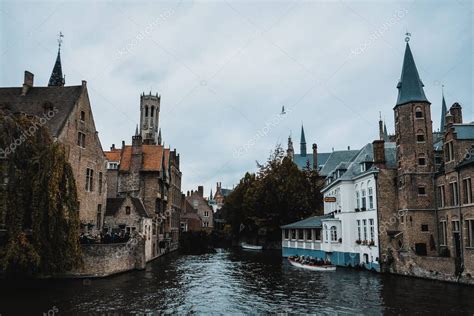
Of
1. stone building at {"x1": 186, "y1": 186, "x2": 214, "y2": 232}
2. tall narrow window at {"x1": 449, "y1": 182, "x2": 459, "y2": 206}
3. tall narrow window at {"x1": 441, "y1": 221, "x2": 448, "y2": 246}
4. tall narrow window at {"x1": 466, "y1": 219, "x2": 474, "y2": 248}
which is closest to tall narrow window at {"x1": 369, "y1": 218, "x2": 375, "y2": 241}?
tall narrow window at {"x1": 441, "y1": 221, "x2": 448, "y2": 246}

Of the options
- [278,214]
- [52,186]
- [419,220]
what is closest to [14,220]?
[52,186]

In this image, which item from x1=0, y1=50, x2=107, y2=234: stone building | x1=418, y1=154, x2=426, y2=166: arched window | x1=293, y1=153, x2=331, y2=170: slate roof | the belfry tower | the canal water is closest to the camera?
the canal water

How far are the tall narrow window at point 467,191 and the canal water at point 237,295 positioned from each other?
5705mm

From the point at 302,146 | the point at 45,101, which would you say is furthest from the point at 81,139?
the point at 302,146

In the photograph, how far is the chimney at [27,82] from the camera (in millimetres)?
34156

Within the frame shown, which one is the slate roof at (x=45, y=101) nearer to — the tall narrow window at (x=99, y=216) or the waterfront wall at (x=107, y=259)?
the tall narrow window at (x=99, y=216)

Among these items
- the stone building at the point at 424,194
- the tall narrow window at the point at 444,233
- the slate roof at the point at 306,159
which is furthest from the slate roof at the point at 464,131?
the slate roof at the point at 306,159

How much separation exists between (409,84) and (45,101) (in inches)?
1234

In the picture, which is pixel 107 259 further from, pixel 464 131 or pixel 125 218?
pixel 464 131

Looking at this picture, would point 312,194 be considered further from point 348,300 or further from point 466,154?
point 348,300

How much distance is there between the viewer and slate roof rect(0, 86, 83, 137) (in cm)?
3200

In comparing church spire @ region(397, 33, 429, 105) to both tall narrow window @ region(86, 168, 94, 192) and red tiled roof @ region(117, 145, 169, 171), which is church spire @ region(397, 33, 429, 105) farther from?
tall narrow window @ region(86, 168, 94, 192)

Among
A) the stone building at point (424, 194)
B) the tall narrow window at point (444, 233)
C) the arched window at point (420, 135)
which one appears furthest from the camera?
the arched window at point (420, 135)

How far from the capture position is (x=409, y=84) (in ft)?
107
